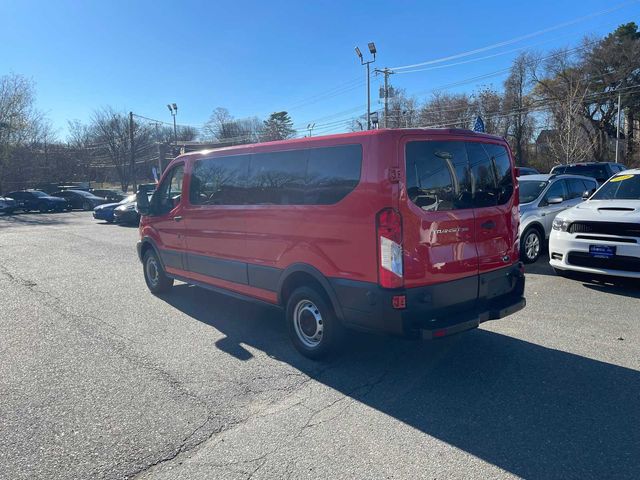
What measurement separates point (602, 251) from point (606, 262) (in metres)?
→ 0.17

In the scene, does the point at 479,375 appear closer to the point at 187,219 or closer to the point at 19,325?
the point at 187,219

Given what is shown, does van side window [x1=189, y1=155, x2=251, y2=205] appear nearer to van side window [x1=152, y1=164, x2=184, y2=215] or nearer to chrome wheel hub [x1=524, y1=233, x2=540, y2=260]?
van side window [x1=152, y1=164, x2=184, y2=215]

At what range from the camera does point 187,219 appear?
642cm

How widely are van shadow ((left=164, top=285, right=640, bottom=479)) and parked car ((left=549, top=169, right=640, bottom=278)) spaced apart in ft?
9.26

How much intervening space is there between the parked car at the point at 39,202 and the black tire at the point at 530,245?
3298cm

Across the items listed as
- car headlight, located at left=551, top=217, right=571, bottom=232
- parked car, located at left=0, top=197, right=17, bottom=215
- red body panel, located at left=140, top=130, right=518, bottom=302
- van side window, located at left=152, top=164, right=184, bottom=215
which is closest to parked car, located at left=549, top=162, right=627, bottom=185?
car headlight, located at left=551, top=217, right=571, bottom=232

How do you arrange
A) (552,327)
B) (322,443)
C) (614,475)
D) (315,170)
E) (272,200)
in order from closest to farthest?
(614,475), (322,443), (315,170), (272,200), (552,327)

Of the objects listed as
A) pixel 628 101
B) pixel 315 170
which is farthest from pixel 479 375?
pixel 628 101

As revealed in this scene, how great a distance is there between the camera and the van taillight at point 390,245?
3705mm

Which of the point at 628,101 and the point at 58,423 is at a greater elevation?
the point at 628,101

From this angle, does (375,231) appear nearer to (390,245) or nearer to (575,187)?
(390,245)

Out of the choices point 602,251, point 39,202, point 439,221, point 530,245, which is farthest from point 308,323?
point 39,202

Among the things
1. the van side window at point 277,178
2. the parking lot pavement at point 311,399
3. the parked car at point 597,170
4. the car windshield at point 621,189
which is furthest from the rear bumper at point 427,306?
the parked car at point 597,170

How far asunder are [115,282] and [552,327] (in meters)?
7.43
